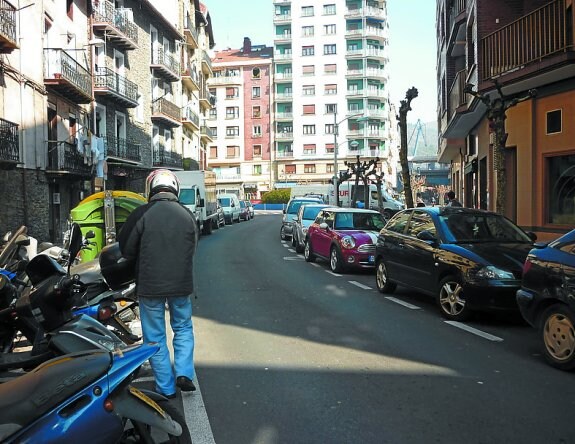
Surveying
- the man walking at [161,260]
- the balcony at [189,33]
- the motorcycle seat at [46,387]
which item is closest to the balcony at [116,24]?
the balcony at [189,33]

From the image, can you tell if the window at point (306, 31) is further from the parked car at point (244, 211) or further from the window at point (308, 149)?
the parked car at point (244, 211)

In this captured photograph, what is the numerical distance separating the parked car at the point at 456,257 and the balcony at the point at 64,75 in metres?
17.4

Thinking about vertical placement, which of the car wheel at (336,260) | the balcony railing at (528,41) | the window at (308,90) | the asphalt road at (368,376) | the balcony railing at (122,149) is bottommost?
the asphalt road at (368,376)

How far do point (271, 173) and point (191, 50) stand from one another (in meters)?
32.3

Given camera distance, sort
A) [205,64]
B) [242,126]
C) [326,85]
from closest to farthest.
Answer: [205,64]
[326,85]
[242,126]

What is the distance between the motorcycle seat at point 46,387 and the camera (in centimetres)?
255

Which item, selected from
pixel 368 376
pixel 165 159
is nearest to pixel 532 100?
pixel 368 376

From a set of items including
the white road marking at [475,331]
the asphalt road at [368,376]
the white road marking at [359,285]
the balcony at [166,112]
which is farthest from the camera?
the balcony at [166,112]

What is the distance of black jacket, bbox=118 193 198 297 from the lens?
4578 millimetres

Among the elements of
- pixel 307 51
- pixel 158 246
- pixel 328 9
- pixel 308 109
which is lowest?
pixel 158 246

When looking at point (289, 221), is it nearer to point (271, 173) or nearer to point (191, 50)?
point (191, 50)

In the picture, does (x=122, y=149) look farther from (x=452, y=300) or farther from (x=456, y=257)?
(x=452, y=300)

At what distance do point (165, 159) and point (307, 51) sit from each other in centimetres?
4646

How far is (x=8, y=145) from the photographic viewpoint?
19.5 m
